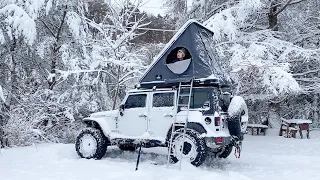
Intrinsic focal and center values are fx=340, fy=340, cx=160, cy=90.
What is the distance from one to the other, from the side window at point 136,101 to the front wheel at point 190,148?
132cm

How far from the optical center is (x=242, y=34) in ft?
46.7

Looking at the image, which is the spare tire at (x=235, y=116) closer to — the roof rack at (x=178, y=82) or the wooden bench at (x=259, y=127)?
the roof rack at (x=178, y=82)

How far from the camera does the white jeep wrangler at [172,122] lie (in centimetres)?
738

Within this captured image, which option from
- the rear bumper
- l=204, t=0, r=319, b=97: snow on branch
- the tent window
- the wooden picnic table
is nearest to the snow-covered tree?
l=204, t=0, r=319, b=97: snow on branch

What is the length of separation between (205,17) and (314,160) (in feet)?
26.8

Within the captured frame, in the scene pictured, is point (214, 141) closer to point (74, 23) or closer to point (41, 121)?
point (41, 121)

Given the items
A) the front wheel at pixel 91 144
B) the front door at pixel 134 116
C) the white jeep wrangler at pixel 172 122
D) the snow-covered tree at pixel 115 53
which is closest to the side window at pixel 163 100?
the white jeep wrangler at pixel 172 122

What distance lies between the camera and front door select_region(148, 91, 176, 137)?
7.88m

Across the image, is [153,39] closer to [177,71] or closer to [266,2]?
[266,2]

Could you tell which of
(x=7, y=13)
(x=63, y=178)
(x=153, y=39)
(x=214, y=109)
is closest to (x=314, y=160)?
(x=214, y=109)

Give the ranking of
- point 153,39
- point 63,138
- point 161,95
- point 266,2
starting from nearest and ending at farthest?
point 161,95, point 63,138, point 266,2, point 153,39

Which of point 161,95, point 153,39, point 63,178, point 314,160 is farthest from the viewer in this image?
point 153,39

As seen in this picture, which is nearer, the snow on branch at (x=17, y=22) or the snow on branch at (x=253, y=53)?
the snow on branch at (x=17, y=22)

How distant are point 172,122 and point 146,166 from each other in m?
1.16
